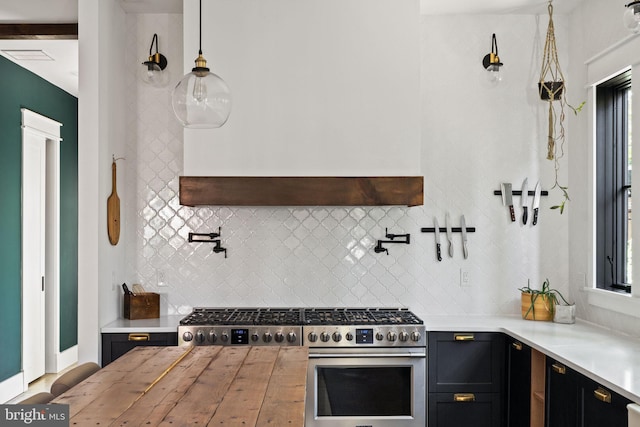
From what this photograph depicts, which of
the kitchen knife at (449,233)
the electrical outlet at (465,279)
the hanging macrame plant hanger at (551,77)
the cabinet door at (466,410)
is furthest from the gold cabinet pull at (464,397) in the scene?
the hanging macrame plant hanger at (551,77)

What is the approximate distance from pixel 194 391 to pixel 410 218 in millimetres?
2484

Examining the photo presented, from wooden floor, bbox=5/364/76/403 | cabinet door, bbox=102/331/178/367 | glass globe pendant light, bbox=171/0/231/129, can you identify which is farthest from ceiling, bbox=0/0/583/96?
wooden floor, bbox=5/364/76/403

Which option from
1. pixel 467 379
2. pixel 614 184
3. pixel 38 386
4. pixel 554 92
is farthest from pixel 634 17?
pixel 38 386

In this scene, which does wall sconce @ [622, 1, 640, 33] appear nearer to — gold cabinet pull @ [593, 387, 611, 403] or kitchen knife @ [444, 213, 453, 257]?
gold cabinet pull @ [593, 387, 611, 403]

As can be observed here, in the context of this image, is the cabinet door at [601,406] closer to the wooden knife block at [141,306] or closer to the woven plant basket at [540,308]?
the woven plant basket at [540,308]

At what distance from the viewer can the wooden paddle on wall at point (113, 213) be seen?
12.9 feet

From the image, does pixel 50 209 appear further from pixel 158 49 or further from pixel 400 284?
pixel 400 284

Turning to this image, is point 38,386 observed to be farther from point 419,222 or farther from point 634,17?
point 634,17

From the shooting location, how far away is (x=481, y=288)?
4.25m

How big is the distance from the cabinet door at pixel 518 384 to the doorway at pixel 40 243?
14.5ft

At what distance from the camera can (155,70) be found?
4.14 meters

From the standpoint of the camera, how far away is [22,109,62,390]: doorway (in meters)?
5.72

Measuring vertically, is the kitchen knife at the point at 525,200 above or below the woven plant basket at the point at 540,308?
above

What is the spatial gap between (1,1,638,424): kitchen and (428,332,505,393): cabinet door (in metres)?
0.56
